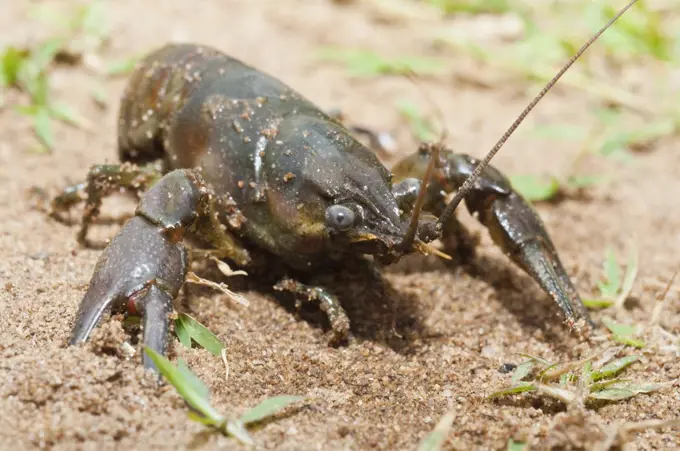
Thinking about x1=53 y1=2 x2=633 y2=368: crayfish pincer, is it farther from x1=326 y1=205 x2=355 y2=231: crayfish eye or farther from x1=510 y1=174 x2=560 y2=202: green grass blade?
x1=510 y1=174 x2=560 y2=202: green grass blade

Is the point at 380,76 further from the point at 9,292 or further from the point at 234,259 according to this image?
the point at 9,292

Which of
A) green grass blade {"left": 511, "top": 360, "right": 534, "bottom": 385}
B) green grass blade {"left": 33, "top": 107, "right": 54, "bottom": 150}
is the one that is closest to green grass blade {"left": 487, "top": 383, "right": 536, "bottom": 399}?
green grass blade {"left": 511, "top": 360, "right": 534, "bottom": 385}

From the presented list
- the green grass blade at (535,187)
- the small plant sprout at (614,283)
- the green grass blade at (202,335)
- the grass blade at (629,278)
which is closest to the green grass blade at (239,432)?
the green grass blade at (202,335)

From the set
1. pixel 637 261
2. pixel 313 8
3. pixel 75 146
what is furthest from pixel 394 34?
pixel 637 261

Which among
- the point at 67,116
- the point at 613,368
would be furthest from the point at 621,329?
the point at 67,116

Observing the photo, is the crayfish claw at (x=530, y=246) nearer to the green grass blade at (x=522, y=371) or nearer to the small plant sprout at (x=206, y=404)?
the green grass blade at (x=522, y=371)

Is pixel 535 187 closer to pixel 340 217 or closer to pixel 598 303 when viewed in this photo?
pixel 598 303
